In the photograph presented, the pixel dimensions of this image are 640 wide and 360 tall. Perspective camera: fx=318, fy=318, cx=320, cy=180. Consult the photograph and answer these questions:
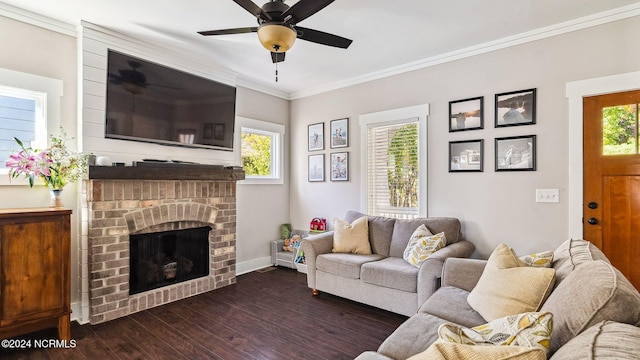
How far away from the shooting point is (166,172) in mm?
3299

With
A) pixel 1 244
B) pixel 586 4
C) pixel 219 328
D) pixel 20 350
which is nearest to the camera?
pixel 1 244

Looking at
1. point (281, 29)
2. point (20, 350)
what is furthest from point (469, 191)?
point (20, 350)

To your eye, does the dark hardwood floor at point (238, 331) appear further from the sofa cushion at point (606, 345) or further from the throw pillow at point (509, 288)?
the sofa cushion at point (606, 345)

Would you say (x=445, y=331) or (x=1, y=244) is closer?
(x=445, y=331)

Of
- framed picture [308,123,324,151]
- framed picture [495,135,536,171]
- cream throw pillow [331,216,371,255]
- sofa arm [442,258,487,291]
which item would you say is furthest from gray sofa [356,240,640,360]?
framed picture [308,123,324,151]

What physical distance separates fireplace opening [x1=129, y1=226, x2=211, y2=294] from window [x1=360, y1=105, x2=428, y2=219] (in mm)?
2186

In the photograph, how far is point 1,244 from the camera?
2.28 meters

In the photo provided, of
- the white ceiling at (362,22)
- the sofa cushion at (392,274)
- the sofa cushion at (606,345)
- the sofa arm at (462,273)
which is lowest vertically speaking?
the sofa cushion at (392,274)

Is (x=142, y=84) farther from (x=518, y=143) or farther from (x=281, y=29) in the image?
(x=518, y=143)

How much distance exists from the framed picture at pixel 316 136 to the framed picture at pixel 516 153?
7.79ft

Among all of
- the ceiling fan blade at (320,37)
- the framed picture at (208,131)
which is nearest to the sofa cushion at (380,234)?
the ceiling fan blade at (320,37)

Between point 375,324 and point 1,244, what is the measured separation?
9.76 feet

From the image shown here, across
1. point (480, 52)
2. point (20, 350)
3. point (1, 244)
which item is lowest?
point (20, 350)

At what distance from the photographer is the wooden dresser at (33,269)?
91.0 inches
